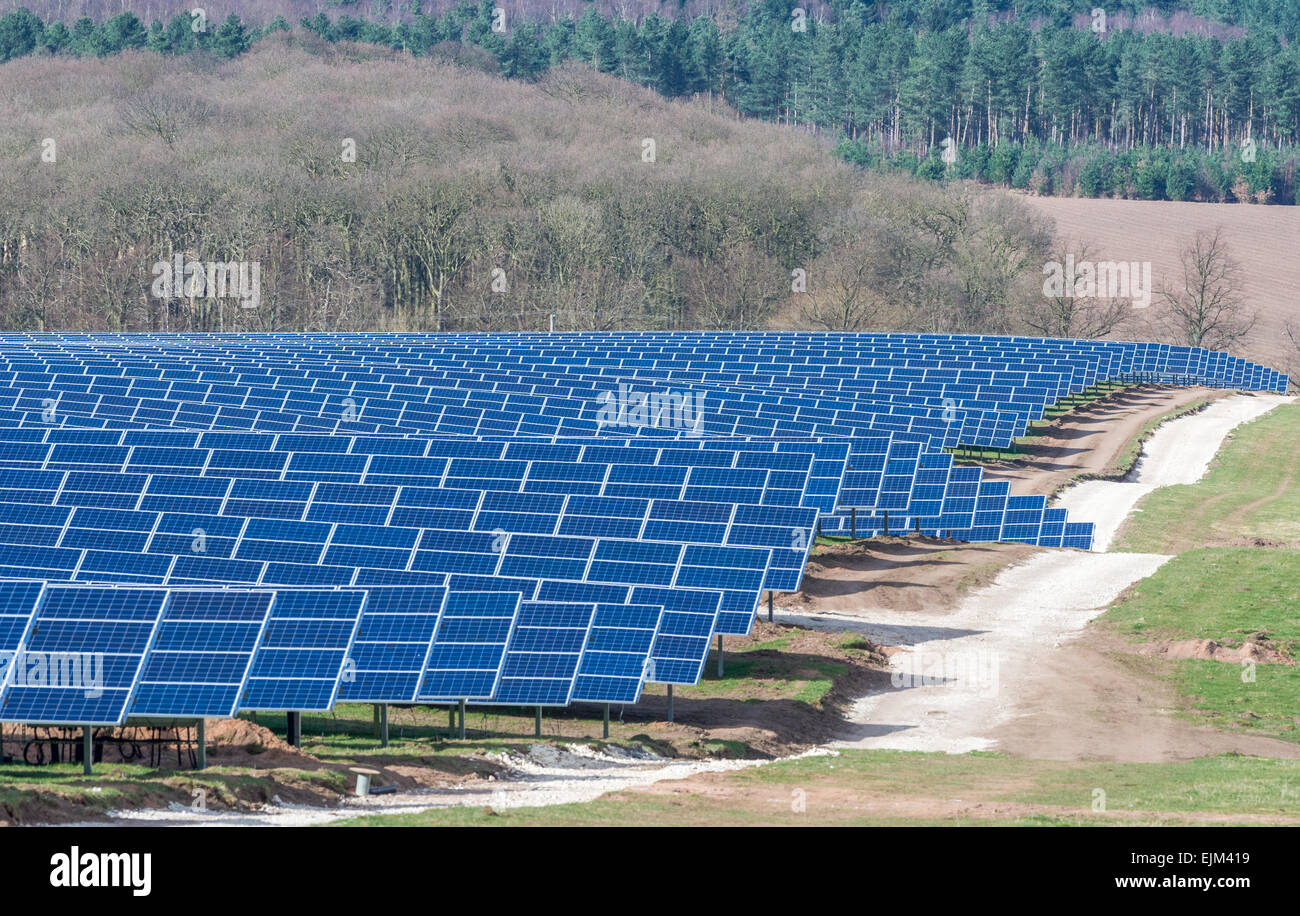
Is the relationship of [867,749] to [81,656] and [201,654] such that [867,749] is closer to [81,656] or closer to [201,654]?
[201,654]

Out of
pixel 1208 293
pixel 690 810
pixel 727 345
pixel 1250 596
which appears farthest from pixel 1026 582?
pixel 1208 293

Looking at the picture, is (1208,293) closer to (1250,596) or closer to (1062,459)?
(1062,459)

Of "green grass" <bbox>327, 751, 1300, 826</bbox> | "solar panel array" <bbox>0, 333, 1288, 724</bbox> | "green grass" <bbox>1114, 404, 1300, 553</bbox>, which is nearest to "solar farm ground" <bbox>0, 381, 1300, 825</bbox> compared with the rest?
"green grass" <bbox>327, 751, 1300, 826</bbox>

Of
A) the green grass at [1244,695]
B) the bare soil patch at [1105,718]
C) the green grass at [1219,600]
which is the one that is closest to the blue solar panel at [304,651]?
the bare soil patch at [1105,718]

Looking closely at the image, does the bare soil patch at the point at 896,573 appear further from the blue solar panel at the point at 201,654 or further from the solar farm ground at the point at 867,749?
the blue solar panel at the point at 201,654

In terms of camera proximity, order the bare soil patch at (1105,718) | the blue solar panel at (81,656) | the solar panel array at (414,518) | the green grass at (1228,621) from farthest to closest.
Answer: the green grass at (1228,621)
the bare soil patch at (1105,718)
the solar panel array at (414,518)
the blue solar panel at (81,656)

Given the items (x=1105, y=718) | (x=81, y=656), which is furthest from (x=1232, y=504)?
(x=81, y=656)
